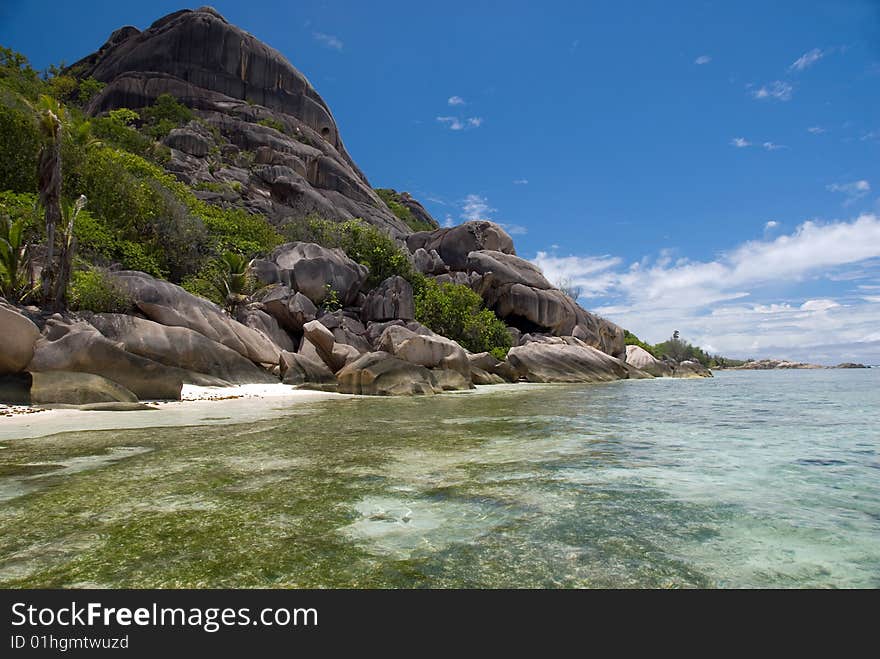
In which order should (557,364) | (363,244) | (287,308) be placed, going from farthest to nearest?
1. (363,244)
2. (557,364)
3. (287,308)

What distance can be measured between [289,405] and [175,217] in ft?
60.8

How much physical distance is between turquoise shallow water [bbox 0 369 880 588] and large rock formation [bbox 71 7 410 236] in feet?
148

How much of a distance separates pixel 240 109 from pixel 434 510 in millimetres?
70412

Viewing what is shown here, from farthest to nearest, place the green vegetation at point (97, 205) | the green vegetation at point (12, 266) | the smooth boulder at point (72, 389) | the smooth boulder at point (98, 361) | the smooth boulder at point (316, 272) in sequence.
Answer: the smooth boulder at point (316, 272) → the green vegetation at point (97, 205) → the green vegetation at point (12, 266) → the smooth boulder at point (98, 361) → the smooth boulder at point (72, 389)

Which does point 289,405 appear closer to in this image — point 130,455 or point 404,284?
point 130,455

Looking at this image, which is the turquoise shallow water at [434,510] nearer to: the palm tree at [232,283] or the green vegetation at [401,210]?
the palm tree at [232,283]

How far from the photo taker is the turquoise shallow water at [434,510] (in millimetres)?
2801

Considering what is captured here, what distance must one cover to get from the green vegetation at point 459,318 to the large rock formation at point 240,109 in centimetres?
2089

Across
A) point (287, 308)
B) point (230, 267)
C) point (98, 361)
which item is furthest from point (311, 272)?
point (98, 361)

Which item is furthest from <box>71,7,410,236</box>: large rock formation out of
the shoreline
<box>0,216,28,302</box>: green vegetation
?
the shoreline

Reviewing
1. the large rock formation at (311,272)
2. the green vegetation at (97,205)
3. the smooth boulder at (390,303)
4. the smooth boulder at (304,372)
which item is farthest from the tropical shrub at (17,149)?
A: the smooth boulder at (390,303)
